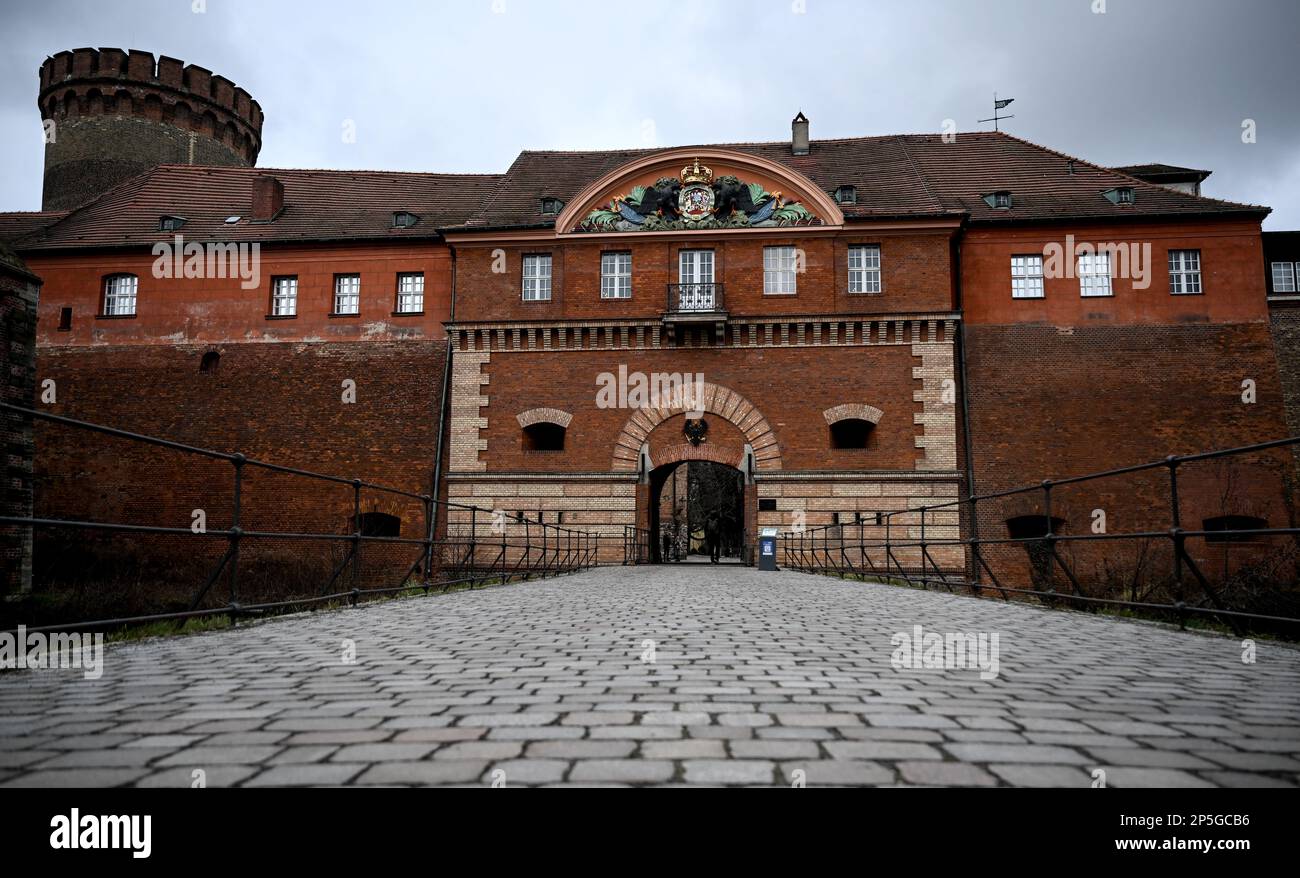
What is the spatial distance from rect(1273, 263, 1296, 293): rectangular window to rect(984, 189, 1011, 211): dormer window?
839 centimetres

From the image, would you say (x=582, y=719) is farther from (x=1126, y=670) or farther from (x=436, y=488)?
(x=436, y=488)

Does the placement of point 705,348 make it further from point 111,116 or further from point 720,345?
point 111,116

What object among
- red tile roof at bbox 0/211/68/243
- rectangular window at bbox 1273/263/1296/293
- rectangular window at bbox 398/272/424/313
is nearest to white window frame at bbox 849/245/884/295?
rectangular window at bbox 398/272/424/313

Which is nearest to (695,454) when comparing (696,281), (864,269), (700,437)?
(700,437)

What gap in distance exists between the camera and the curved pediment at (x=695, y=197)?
2277 cm

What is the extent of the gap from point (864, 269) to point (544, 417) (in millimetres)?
8909

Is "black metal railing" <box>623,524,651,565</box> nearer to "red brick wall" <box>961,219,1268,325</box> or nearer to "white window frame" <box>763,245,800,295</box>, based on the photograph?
"white window frame" <box>763,245,800,295</box>

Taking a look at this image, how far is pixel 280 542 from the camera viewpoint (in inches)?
953

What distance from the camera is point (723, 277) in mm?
22953

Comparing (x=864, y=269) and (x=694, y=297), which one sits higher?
(x=864, y=269)

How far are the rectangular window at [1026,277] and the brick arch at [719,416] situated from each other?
7.27m

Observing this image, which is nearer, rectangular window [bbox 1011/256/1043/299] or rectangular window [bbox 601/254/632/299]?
rectangular window [bbox 1011/256/1043/299]

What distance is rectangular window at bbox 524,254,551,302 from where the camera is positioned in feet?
76.8
